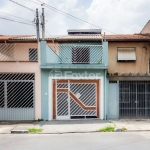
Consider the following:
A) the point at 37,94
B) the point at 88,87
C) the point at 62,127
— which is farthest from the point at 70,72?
the point at 62,127

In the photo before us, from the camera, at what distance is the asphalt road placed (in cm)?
783

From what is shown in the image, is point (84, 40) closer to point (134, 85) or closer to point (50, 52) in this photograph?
point (50, 52)

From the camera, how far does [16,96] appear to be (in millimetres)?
13430

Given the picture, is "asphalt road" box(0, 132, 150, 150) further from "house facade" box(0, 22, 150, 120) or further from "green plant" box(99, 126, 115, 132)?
"house facade" box(0, 22, 150, 120)

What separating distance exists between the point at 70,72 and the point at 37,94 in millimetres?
2243

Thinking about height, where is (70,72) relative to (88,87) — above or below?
above

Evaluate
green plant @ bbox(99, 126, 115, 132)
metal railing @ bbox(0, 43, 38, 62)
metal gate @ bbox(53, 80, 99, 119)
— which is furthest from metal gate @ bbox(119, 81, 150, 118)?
metal railing @ bbox(0, 43, 38, 62)

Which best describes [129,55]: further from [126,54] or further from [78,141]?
[78,141]

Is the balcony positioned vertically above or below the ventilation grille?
above

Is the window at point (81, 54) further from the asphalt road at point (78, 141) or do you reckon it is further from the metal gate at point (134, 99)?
the asphalt road at point (78, 141)

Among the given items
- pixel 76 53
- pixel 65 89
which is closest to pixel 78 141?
pixel 65 89

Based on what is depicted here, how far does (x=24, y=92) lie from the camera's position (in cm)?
1346

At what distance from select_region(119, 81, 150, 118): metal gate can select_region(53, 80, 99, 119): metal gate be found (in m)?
1.50

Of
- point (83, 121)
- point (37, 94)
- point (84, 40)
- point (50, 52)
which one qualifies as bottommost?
point (83, 121)
